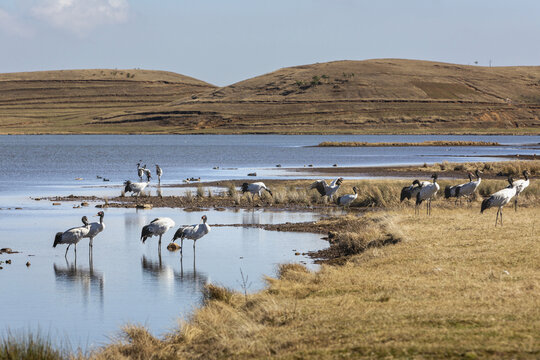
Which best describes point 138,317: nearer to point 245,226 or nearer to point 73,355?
point 73,355

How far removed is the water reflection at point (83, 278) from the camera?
20.6 m

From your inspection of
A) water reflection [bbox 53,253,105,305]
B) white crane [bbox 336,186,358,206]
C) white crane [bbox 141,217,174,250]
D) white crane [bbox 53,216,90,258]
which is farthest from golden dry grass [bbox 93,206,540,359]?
white crane [bbox 336,186,358,206]

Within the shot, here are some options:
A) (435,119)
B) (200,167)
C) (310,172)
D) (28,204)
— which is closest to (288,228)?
(28,204)

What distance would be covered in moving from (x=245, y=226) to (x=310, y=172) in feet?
108

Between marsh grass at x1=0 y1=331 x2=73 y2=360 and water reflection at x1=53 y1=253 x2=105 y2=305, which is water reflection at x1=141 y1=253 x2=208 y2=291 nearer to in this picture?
water reflection at x1=53 y1=253 x2=105 y2=305

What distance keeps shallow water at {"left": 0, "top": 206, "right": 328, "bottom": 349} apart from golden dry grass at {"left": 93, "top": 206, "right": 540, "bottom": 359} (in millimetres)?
1612

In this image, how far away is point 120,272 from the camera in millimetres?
23234

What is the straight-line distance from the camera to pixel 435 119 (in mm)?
190250

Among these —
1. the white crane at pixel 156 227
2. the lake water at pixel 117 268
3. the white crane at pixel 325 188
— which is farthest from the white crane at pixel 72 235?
the white crane at pixel 325 188

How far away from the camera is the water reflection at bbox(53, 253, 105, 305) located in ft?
67.5

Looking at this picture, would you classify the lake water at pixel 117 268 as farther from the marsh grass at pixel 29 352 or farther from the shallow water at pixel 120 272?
the marsh grass at pixel 29 352

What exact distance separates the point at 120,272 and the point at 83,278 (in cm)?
126

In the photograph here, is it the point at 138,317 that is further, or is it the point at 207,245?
the point at 207,245

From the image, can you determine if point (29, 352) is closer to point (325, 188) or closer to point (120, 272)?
point (120, 272)
